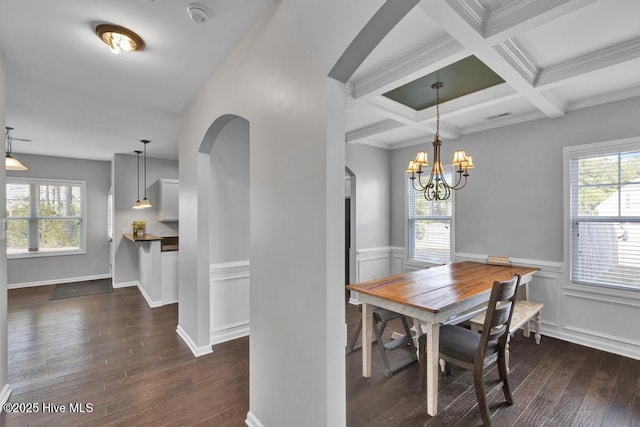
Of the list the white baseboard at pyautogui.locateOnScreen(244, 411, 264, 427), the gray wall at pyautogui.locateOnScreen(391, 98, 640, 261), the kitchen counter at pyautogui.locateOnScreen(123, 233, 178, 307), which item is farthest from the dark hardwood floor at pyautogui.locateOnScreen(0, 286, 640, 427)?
the gray wall at pyautogui.locateOnScreen(391, 98, 640, 261)

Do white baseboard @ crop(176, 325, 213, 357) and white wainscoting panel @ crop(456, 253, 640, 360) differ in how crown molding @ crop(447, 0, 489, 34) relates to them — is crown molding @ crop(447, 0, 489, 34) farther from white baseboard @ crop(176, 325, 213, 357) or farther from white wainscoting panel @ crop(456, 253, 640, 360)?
white baseboard @ crop(176, 325, 213, 357)

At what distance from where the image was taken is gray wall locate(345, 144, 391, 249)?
4.80m

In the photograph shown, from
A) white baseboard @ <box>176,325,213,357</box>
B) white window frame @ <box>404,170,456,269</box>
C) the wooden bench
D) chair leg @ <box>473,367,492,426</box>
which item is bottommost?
white baseboard @ <box>176,325,213,357</box>

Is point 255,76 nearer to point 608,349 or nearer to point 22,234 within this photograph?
point 608,349

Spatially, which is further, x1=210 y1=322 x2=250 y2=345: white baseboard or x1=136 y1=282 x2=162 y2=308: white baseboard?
x1=136 y1=282 x2=162 y2=308: white baseboard

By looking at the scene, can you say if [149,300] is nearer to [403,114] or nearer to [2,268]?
[2,268]

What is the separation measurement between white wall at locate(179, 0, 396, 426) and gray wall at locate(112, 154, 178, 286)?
194 inches

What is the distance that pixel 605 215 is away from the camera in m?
3.13

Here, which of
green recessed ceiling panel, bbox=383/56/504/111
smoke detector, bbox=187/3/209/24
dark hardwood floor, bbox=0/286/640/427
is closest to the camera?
smoke detector, bbox=187/3/209/24

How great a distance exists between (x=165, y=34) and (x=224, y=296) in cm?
260

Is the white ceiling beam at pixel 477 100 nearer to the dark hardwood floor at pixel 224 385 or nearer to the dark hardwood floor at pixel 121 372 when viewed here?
the dark hardwood floor at pixel 224 385

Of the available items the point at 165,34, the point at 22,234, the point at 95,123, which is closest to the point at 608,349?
the point at 165,34

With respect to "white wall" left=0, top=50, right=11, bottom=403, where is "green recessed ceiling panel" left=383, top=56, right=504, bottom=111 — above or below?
above

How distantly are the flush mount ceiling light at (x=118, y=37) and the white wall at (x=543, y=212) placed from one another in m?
4.14
